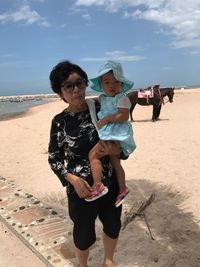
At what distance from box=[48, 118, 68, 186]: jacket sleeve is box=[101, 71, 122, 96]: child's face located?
A: 0.47 meters

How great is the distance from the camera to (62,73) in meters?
2.95

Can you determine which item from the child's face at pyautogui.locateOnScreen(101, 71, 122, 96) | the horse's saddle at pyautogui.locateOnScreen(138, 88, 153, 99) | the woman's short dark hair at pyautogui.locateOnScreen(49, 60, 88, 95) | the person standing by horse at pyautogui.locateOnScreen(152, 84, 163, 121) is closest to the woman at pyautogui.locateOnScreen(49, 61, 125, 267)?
the woman's short dark hair at pyautogui.locateOnScreen(49, 60, 88, 95)

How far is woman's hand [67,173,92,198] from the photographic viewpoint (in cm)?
291

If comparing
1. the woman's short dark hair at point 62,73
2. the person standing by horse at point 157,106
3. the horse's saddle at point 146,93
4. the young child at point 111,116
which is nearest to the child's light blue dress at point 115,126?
the young child at point 111,116

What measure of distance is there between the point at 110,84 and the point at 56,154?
2.31 ft

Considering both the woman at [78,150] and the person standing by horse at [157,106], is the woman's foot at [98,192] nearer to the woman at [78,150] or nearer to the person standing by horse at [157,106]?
the woman at [78,150]

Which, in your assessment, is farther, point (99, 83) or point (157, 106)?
point (157, 106)

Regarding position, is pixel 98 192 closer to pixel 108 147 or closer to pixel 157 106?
pixel 108 147

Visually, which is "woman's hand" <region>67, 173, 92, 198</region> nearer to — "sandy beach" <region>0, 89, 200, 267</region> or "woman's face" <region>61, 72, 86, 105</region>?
"woman's face" <region>61, 72, 86, 105</region>

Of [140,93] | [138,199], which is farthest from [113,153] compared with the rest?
[140,93]

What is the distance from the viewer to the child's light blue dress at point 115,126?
288 centimetres

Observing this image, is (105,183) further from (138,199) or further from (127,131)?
(138,199)

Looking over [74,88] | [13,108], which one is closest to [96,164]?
[74,88]

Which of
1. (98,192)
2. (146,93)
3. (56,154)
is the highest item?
(56,154)
